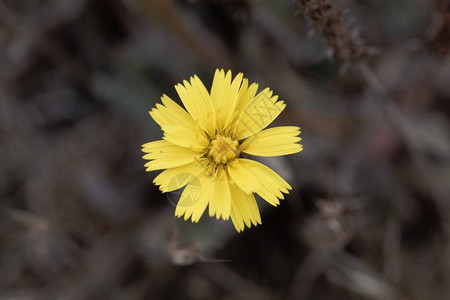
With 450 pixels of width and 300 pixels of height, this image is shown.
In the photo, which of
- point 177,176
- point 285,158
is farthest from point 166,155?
point 285,158

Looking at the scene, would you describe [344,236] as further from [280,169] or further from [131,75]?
[131,75]

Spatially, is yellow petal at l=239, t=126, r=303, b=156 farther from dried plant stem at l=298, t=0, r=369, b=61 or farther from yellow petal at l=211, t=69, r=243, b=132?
dried plant stem at l=298, t=0, r=369, b=61

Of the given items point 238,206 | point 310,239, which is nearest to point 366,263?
point 310,239

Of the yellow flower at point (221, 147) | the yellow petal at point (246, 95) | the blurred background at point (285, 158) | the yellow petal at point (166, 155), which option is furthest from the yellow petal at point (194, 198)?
the blurred background at point (285, 158)

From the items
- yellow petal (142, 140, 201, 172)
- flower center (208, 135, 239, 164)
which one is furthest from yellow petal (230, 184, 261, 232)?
yellow petal (142, 140, 201, 172)

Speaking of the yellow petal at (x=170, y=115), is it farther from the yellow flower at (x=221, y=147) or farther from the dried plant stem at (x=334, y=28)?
the dried plant stem at (x=334, y=28)

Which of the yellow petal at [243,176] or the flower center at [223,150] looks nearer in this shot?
the yellow petal at [243,176]
